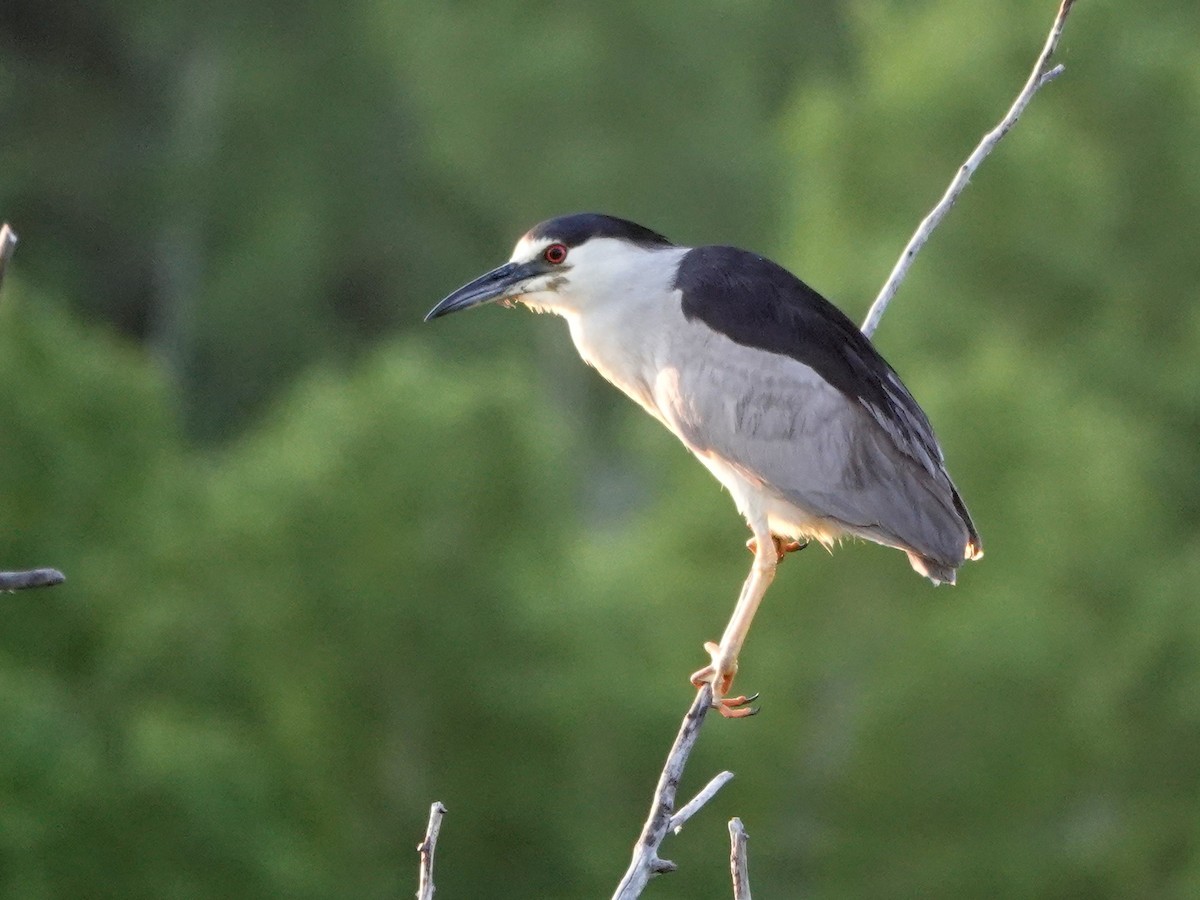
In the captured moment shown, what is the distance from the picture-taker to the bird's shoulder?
550 centimetres

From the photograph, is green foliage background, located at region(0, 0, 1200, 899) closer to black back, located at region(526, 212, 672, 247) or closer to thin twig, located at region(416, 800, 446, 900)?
black back, located at region(526, 212, 672, 247)

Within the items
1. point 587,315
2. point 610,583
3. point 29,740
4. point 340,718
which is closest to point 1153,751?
point 610,583

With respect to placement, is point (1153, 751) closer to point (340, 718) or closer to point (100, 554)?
point (340, 718)

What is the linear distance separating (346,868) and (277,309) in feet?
61.5

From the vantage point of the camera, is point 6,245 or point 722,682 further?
point 722,682

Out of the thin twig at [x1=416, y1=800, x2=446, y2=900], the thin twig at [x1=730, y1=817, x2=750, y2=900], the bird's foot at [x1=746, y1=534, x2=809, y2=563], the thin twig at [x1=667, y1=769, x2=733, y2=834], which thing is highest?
the bird's foot at [x1=746, y1=534, x2=809, y2=563]

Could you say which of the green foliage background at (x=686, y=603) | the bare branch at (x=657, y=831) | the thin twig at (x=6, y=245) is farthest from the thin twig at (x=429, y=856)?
the green foliage background at (x=686, y=603)

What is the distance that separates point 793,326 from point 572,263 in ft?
2.05

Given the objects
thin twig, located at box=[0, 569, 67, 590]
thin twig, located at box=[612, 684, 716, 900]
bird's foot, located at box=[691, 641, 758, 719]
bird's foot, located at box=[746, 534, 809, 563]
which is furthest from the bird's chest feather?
thin twig, located at box=[0, 569, 67, 590]

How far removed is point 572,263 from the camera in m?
5.66

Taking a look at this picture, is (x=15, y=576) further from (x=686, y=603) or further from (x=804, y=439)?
(x=686, y=603)

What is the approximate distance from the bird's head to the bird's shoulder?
19 cm

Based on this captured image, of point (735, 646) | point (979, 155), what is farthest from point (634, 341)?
point (979, 155)

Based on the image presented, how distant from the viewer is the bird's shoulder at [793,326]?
216 inches
